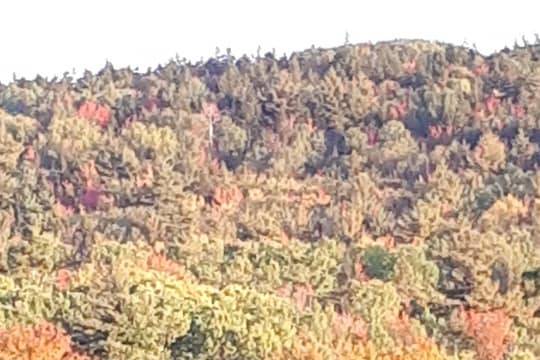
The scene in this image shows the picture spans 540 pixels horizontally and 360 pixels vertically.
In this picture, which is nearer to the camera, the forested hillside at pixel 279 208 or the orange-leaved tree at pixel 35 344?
the orange-leaved tree at pixel 35 344

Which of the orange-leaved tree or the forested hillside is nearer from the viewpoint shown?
the orange-leaved tree

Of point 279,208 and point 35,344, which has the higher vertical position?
point 35,344

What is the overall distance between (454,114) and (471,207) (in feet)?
84.7

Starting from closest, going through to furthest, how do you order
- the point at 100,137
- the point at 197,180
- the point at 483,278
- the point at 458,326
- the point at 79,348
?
the point at 79,348, the point at 458,326, the point at 483,278, the point at 197,180, the point at 100,137

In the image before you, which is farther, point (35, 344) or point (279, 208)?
point (279, 208)

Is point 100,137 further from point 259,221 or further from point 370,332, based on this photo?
point 370,332

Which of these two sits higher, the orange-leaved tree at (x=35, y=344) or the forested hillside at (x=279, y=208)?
the orange-leaved tree at (x=35, y=344)

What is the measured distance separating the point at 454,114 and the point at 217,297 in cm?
5968

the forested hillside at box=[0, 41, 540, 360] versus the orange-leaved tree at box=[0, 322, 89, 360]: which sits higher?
the orange-leaved tree at box=[0, 322, 89, 360]

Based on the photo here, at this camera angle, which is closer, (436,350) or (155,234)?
(436,350)

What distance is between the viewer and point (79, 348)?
3872 centimetres

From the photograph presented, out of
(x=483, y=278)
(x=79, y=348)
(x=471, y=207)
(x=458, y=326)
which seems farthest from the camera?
(x=471, y=207)

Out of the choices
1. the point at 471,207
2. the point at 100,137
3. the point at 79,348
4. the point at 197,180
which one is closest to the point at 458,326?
the point at 79,348

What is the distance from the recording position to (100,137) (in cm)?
9531
